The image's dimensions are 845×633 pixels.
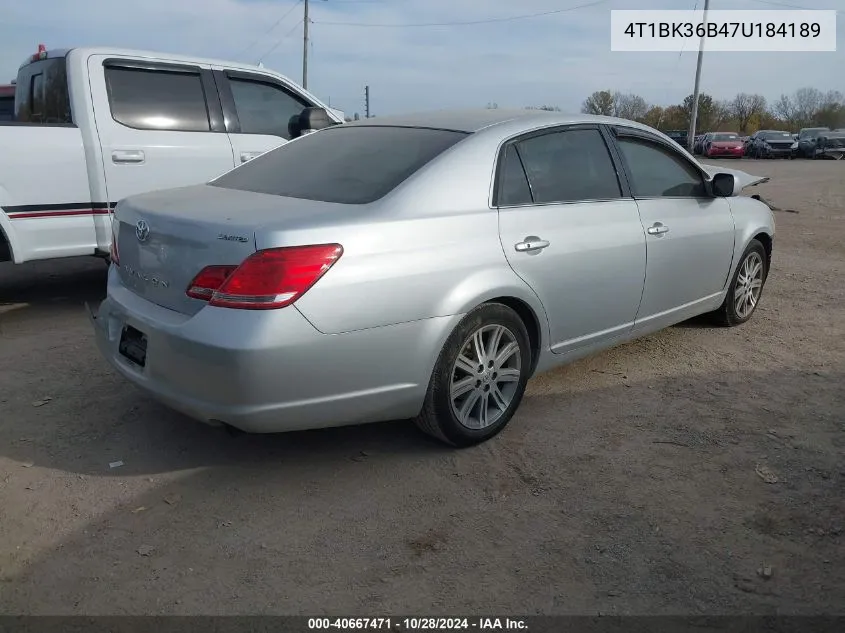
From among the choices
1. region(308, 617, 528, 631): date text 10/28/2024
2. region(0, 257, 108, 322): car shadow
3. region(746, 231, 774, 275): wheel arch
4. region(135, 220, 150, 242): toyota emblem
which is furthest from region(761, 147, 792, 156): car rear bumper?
region(308, 617, 528, 631): date text 10/28/2024

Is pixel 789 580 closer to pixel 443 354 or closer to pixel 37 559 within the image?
pixel 443 354

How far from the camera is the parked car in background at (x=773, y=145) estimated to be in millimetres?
35812

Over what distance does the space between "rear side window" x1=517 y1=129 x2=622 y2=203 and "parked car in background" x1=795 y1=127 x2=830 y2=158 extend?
35.9 metres

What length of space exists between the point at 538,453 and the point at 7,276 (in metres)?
6.09

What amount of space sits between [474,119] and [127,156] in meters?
3.16

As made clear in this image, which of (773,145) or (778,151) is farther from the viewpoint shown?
(778,151)

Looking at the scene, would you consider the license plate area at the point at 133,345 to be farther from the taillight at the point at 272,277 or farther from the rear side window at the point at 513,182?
the rear side window at the point at 513,182

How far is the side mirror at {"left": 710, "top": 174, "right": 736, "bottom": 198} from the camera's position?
4.88 m

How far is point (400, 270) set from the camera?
309 cm

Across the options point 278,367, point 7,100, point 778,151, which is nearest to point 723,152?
point 778,151

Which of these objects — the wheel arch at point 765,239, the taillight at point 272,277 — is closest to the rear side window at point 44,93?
the taillight at point 272,277

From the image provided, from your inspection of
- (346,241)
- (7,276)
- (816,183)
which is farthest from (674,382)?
(816,183)

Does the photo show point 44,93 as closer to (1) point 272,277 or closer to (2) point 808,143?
(1) point 272,277

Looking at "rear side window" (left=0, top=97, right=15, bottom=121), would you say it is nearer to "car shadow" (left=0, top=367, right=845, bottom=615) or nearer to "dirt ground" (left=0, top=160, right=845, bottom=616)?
"dirt ground" (left=0, top=160, right=845, bottom=616)
